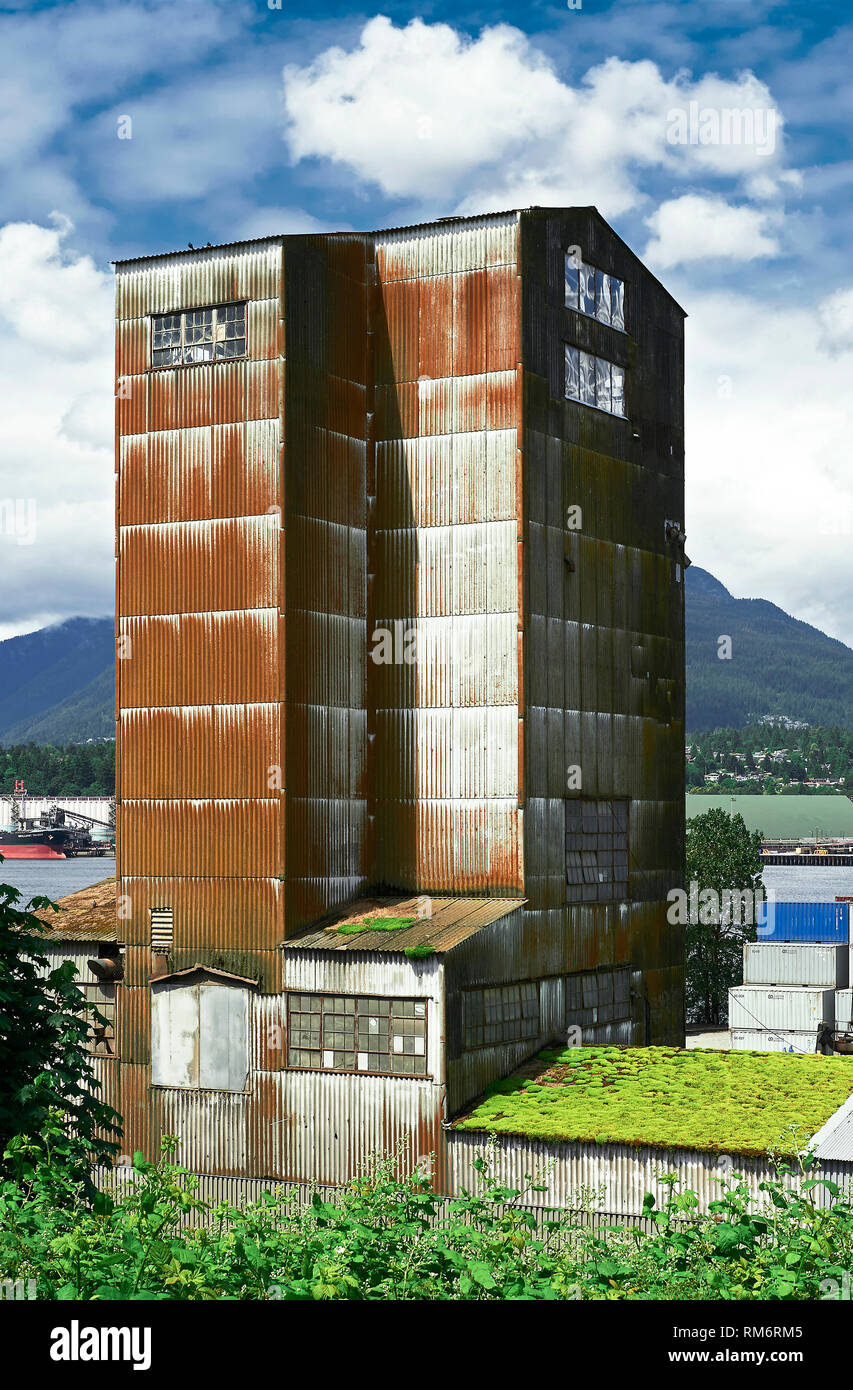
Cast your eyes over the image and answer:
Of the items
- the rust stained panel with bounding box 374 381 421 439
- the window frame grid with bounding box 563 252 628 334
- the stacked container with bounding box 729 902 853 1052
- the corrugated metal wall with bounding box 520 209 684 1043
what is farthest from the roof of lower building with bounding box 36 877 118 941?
the stacked container with bounding box 729 902 853 1052

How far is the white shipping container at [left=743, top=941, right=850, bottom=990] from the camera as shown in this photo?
75.7 m

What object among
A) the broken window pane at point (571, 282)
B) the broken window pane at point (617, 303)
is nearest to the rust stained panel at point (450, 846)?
the broken window pane at point (571, 282)

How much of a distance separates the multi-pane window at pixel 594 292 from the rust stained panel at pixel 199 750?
58.4ft

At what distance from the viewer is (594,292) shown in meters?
51.4

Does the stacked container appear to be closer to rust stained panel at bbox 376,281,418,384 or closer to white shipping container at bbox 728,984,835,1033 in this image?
white shipping container at bbox 728,984,835,1033

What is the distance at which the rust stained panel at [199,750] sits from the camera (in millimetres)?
44750

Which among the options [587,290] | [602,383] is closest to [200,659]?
[602,383]

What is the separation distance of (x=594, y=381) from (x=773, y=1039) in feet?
125

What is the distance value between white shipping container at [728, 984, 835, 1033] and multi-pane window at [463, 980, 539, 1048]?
3131 centimetres

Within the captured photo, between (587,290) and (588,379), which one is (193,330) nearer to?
(588,379)

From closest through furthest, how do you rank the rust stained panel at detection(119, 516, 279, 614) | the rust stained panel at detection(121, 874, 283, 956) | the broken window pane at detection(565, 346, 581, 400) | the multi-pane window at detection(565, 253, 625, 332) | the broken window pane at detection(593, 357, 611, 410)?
the rust stained panel at detection(121, 874, 283, 956) < the rust stained panel at detection(119, 516, 279, 614) < the broken window pane at detection(565, 346, 581, 400) < the multi-pane window at detection(565, 253, 625, 332) < the broken window pane at detection(593, 357, 611, 410)

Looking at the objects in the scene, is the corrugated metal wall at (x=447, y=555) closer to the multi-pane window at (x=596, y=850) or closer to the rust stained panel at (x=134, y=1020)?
the multi-pane window at (x=596, y=850)

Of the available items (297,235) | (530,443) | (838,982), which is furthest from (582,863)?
(838,982)
